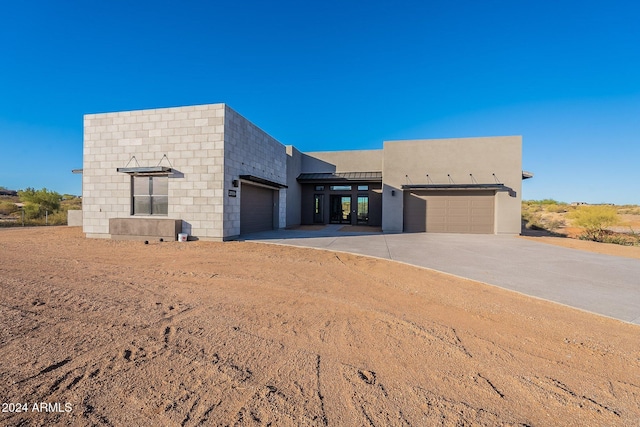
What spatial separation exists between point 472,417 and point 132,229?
12941mm

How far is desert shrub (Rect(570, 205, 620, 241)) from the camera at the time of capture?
14609mm

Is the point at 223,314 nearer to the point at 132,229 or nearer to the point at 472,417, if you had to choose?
the point at 472,417

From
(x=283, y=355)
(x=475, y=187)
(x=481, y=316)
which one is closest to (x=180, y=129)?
(x=283, y=355)

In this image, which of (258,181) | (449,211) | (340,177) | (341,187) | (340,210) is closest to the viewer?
(258,181)

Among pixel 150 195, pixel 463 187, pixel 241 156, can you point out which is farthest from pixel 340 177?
pixel 150 195

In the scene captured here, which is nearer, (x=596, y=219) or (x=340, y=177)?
(x=596, y=219)

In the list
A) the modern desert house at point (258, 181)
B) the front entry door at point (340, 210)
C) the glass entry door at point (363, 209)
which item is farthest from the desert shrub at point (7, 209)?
the glass entry door at point (363, 209)

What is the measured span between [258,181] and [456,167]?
10.9m

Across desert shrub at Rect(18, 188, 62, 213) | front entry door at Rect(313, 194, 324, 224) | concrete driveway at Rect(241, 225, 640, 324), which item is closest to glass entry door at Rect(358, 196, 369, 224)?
front entry door at Rect(313, 194, 324, 224)

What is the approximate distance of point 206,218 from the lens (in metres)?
11.1

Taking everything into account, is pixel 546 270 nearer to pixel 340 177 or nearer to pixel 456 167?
pixel 456 167

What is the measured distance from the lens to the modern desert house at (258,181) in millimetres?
11148

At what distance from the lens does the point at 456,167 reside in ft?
50.4

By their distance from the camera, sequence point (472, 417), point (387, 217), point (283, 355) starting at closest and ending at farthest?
point (472, 417) < point (283, 355) < point (387, 217)
